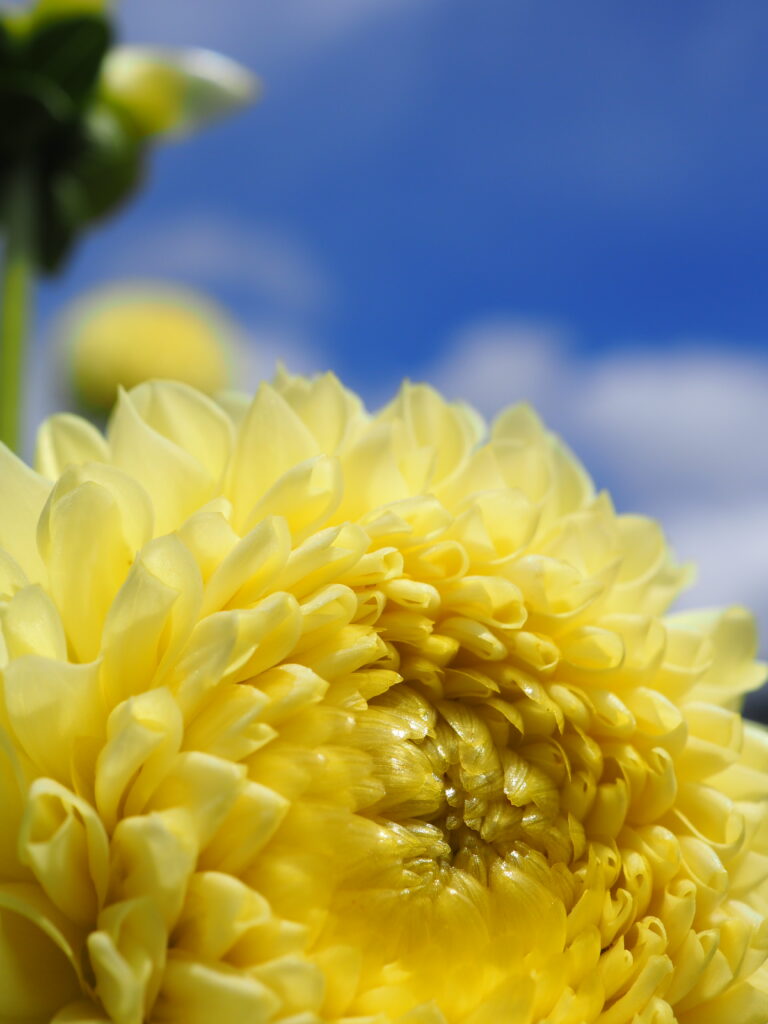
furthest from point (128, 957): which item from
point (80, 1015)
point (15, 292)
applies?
point (15, 292)

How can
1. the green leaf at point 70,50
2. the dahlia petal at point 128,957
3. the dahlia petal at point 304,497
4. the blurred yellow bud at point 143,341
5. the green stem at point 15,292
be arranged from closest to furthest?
the dahlia petal at point 128,957, the dahlia petal at point 304,497, the green stem at point 15,292, the green leaf at point 70,50, the blurred yellow bud at point 143,341

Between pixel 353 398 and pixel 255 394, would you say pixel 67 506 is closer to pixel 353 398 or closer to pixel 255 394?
pixel 255 394

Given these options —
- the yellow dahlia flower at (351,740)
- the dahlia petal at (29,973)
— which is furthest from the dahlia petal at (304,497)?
the dahlia petal at (29,973)

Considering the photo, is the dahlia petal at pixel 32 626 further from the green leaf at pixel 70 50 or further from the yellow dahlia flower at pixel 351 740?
the green leaf at pixel 70 50

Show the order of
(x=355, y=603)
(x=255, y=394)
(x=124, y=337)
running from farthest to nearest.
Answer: (x=124, y=337) < (x=255, y=394) < (x=355, y=603)

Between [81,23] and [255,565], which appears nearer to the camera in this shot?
[255,565]

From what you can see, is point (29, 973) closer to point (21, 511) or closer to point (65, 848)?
point (65, 848)


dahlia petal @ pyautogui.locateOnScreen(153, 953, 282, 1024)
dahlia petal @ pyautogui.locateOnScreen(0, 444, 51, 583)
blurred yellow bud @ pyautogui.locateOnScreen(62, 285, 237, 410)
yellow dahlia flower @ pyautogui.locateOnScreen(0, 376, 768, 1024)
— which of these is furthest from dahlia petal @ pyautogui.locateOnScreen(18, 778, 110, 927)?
blurred yellow bud @ pyautogui.locateOnScreen(62, 285, 237, 410)

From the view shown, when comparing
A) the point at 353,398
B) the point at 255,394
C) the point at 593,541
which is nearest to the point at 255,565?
the point at 255,394
